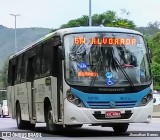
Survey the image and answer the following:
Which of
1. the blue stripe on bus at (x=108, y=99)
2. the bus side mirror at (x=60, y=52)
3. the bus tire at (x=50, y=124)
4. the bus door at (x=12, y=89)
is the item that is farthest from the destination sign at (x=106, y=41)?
the bus door at (x=12, y=89)

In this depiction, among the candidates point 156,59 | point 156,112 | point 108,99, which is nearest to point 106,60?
point 108,99

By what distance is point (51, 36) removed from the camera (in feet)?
56.2

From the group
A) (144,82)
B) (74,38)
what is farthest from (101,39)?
(144,82)

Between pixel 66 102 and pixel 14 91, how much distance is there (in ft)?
28.4

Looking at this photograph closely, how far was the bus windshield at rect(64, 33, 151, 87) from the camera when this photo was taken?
1556cm

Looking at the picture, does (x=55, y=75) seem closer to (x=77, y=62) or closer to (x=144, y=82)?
(x=77, y=62)

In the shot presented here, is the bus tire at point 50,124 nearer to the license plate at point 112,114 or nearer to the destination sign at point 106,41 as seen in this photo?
the license plate at point 112,114

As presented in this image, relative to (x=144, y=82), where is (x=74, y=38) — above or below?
above

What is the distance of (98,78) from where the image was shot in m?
15.6

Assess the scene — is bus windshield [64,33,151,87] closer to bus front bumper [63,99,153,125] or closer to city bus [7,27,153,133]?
city bus [7,27,153,133]

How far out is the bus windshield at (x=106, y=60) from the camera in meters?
15.6

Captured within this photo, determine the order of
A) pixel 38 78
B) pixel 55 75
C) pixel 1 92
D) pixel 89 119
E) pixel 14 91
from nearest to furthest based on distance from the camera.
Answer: pixel 89 119 < pixel 55 75 < pixel 38 78 < pixel 14 91 < pixel 1 92

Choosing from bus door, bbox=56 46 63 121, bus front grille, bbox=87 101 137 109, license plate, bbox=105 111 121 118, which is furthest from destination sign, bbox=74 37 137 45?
license plate, bbox=105 111 121 118

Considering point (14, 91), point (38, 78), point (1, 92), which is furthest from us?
point (1, 92)
